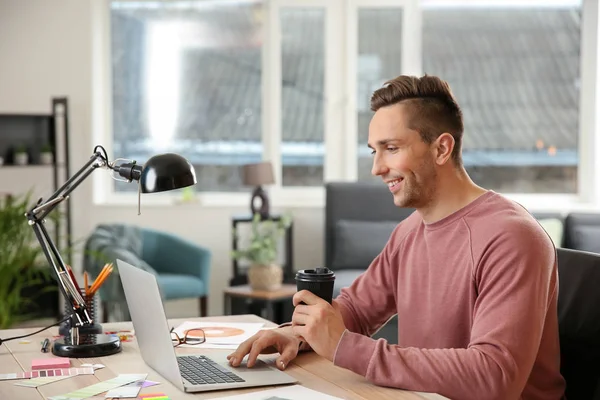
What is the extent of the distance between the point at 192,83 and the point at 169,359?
450cm

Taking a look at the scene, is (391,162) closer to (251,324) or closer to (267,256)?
(251,324)

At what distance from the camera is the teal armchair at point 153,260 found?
15.7ft

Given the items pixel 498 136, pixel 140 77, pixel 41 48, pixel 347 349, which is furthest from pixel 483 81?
pixel 347 349

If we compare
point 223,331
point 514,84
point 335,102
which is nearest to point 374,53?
point 335,102

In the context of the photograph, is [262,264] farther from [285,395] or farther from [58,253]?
[285,395]

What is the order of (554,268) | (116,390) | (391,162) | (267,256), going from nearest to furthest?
(116,390)
(554,268)
(391,162)
(267,256)

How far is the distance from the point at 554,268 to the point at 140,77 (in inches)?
184

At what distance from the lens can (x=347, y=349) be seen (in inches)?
63.3

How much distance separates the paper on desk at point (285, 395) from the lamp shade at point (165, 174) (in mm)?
439

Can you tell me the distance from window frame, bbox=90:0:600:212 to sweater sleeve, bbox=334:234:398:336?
11.9ft

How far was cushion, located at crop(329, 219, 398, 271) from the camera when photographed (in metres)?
5.00

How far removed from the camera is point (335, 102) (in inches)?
229

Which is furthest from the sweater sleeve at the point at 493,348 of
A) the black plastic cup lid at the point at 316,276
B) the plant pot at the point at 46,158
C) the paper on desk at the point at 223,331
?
the plant pot at the point at 46,158

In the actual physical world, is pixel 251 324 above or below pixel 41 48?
below
